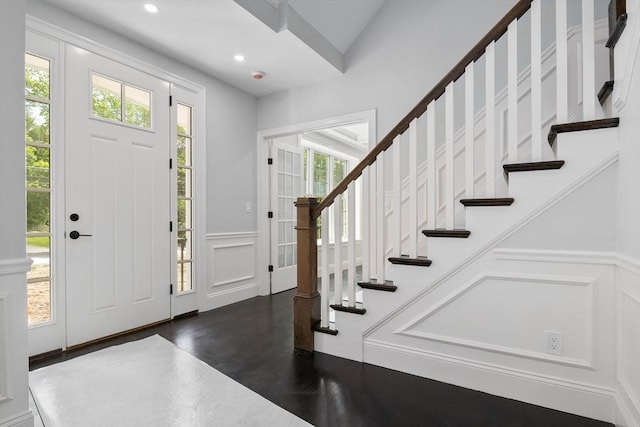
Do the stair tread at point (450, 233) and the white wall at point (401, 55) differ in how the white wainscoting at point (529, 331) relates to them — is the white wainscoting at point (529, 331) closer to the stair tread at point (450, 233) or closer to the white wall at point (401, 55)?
the stair tread at point (450, 233)

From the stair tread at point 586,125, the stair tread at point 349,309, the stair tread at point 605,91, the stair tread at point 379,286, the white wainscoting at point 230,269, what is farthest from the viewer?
the white wainscoting at point 230,269

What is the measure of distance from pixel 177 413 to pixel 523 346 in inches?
73.8

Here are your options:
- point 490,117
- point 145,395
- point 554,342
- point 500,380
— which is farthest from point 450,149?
point 145,395

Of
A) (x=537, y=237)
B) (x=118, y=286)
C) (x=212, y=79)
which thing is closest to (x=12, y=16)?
(x=118, y=286)

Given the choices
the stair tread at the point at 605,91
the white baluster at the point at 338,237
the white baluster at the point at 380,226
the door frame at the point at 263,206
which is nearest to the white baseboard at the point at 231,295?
the door frame at the point at 263,206

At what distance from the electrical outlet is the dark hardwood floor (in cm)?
31

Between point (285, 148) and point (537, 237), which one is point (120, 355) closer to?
point (537, 237)

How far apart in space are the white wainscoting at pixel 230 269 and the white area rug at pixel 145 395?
4.27 ft

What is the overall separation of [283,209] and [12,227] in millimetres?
3324

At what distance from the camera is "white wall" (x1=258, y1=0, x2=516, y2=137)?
304 cm

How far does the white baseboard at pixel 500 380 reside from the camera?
1.67m

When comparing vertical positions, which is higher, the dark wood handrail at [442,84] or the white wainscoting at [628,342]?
the dark wood handrail at [442,84]

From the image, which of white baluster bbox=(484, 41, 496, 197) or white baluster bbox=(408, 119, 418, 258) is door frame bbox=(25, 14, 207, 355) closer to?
white baluster bbox=(408, 119, 418, 258)

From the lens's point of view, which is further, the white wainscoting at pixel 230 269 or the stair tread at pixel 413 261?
the white wainscoting at pixel 230 269
